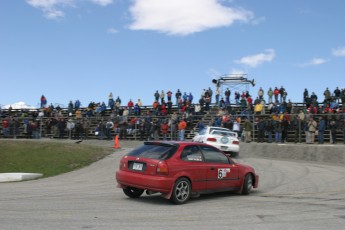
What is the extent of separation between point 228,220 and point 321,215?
195 centimetres

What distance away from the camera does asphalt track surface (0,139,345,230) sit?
750 cm

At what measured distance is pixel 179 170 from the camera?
9.74m

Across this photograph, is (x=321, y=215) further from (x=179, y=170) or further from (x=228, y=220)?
(x=179, y=170)

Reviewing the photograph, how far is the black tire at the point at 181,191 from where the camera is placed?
9.62 meters

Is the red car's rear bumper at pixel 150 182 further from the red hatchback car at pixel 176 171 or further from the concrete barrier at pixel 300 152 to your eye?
the concrete barrier at pixel 300 152

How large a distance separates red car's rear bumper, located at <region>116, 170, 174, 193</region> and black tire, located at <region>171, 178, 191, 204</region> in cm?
19

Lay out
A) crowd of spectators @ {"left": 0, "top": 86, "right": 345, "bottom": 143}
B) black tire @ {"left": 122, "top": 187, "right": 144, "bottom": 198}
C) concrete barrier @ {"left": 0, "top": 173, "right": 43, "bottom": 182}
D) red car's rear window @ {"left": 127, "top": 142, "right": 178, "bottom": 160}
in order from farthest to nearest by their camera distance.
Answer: crowd of spectators @ {"left": 0, "top": 86, "right": 345, "bottom": 143} < concrete barrier @ {"left": 0, "top": 173, "right": 43, "bottom": 182} < black tire @ {"left": 122, "top": 187, "right": 144, "bottom": 198} < red car's rear window @ {"left": 127, "top": 142, "right": 178, "bottom": 160}

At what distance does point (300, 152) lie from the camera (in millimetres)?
22719

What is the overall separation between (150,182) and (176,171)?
0.63 m

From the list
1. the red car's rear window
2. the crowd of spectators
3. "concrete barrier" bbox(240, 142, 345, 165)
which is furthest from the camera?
the crowd of spectators

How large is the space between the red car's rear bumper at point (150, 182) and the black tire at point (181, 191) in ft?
0.62

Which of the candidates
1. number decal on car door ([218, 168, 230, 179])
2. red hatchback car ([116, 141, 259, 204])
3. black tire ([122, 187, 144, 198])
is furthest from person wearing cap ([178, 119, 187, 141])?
black tire ([122, 187, 144, 198])

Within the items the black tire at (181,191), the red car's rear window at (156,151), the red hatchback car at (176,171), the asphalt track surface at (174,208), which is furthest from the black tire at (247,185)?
the red car's rear window at (156,151)

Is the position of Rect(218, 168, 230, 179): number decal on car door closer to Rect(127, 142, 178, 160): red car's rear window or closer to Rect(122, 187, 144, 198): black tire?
Rect(127, 142, 178, 160): red car's rear window
